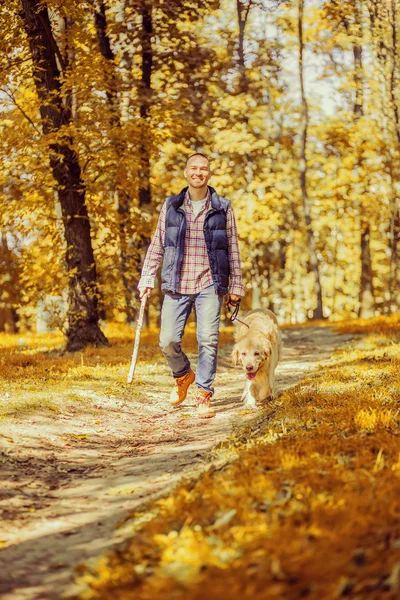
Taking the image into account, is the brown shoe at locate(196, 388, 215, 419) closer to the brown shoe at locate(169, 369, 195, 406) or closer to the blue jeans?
the blue jeans

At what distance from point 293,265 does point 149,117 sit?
2889 cm

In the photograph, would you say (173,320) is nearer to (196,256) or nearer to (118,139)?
(196,256)

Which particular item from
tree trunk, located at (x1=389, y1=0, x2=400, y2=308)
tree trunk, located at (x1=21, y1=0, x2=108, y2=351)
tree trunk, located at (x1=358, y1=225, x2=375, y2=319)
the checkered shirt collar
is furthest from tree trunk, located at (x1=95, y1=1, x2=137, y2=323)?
tree trunk, located at (x1=358, y1=225, x2=375, y2=319)

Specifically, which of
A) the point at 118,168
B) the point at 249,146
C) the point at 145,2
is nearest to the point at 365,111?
the point at 249,146

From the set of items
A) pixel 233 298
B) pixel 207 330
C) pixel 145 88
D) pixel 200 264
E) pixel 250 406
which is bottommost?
pixel 250 406

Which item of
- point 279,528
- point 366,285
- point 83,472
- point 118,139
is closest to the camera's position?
point 279,528

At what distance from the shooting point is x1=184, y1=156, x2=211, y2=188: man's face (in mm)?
7730

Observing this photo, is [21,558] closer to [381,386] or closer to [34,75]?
[381,386]

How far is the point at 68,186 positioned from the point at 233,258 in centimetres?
713

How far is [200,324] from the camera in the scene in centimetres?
805

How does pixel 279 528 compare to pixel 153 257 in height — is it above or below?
below

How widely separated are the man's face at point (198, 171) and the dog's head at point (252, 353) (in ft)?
6.32

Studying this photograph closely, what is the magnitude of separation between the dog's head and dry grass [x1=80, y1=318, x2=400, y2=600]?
2.41m

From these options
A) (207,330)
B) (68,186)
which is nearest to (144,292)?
(207,330)
